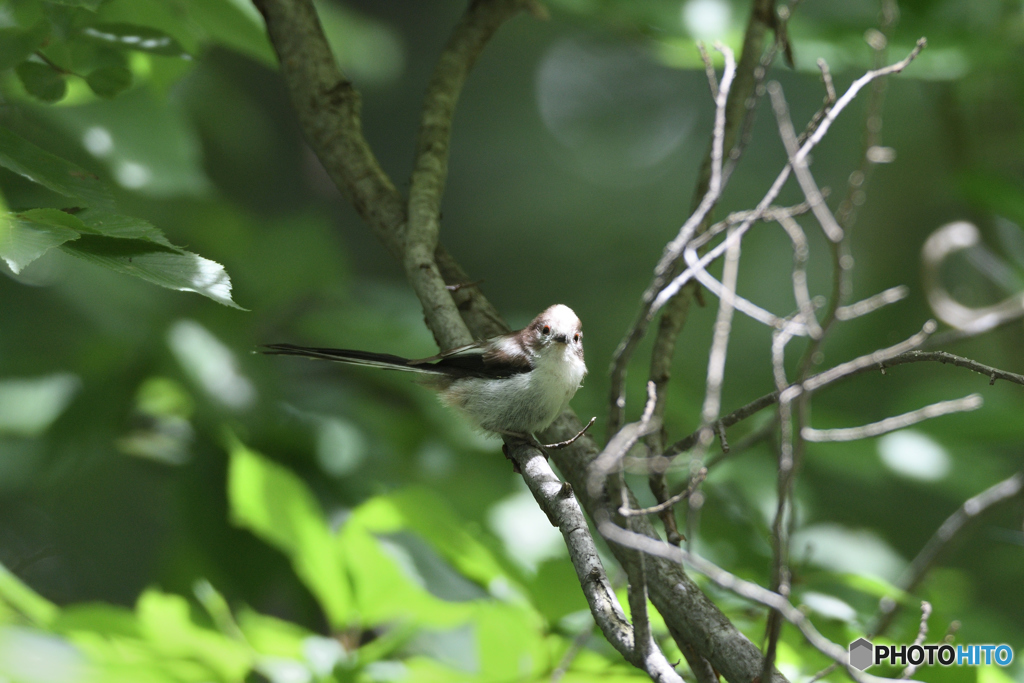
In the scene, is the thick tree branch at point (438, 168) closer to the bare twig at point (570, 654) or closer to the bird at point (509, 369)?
the bird at point (509, 369)

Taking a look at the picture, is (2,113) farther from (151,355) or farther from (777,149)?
(777,149)

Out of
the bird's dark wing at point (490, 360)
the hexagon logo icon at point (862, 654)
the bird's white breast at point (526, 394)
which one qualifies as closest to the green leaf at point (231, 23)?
the bird's dark wing at point (490, 360)

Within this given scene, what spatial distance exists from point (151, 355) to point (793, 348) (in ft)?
12.4

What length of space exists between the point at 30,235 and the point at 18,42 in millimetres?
793

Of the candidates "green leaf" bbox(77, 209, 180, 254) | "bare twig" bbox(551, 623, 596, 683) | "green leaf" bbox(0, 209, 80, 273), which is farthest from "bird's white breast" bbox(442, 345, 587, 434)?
"green leaf" bbox(0, 209, 80, 273)

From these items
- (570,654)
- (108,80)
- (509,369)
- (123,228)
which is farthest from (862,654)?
(108,80)

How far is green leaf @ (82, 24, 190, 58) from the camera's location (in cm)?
199

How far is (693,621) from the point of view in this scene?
164cm

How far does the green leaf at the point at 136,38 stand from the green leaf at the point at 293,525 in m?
1.24

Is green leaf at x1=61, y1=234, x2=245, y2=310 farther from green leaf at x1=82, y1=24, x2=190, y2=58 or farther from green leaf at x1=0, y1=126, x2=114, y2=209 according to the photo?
green leaf at x1=82, y1=24, x2=190, y2=58

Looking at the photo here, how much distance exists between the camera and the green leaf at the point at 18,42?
1.72m

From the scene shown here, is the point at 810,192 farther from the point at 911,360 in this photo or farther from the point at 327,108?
the point at 327,108

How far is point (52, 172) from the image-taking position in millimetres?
1503

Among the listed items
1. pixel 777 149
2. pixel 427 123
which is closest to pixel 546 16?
pixel 427 123
